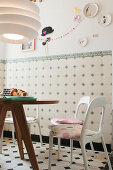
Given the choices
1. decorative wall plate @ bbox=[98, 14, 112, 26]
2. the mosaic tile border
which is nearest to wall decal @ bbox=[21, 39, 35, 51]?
the mosaic tile border

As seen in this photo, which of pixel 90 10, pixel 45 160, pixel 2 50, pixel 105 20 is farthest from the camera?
pixel 2 50

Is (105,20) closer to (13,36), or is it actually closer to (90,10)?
(90,10)

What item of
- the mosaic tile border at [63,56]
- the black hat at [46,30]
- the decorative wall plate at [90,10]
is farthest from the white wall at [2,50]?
the decorative wall plate at [90,10]

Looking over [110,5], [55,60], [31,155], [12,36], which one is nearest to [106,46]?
[110,5]

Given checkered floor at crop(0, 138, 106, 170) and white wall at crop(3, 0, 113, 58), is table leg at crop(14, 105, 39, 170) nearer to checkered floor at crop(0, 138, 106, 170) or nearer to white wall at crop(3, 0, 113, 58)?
checkered floor at crop(0, 138, 106, 170)

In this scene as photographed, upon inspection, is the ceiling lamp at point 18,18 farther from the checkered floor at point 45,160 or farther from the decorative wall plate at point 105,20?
the checkered floor at point 45,160

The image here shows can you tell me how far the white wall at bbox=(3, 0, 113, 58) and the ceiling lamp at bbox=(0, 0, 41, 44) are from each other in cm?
136

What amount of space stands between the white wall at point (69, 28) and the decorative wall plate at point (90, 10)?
60mm

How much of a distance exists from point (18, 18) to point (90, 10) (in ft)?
5.75

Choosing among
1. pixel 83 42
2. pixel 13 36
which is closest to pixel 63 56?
pixel 83 42

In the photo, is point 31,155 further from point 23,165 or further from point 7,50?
point 7,50

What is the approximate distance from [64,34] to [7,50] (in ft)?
4.42

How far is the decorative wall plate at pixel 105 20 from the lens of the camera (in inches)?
126

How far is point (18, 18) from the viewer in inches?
78.8
